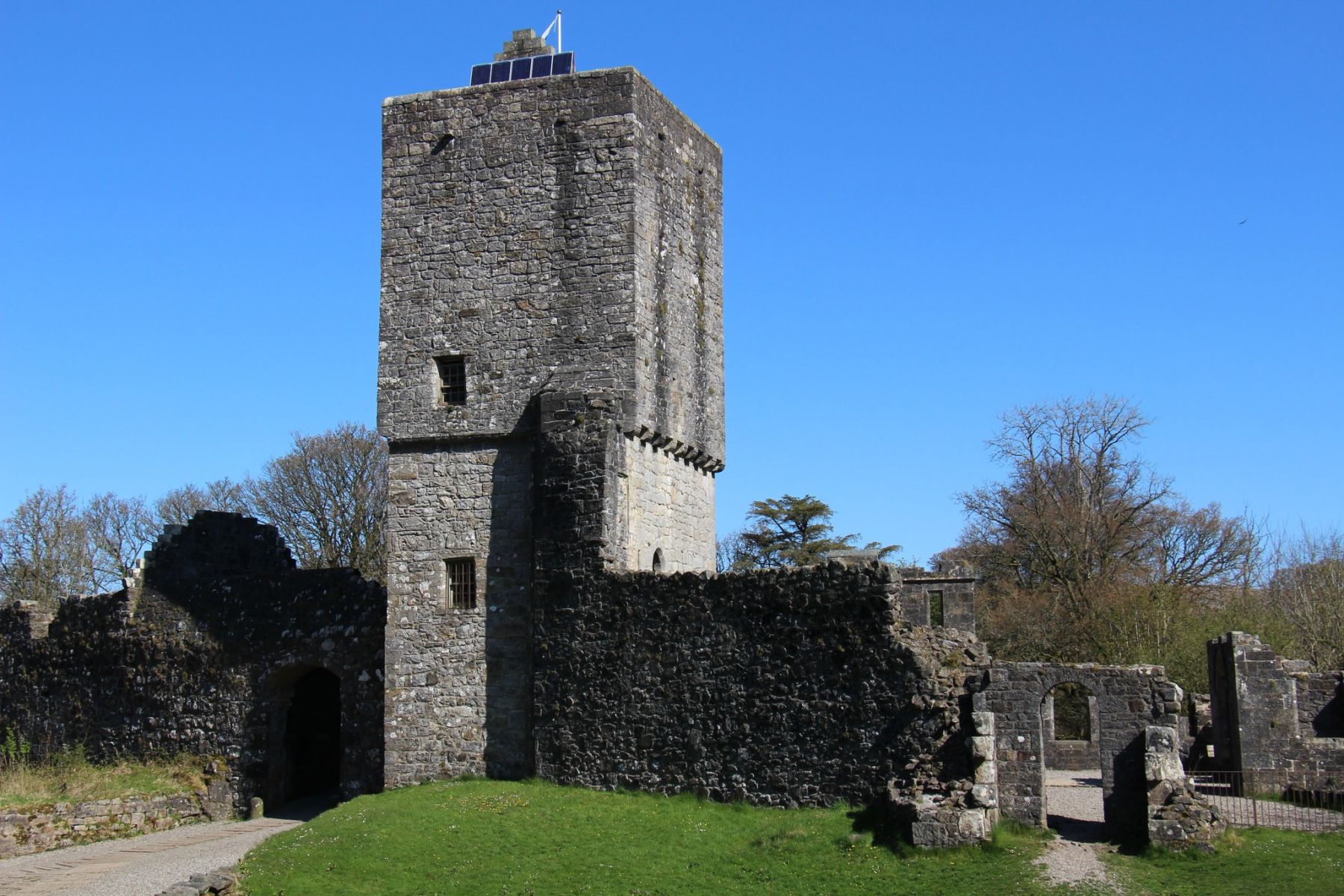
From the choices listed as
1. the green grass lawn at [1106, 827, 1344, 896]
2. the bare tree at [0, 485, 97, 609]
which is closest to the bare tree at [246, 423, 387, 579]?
the bare tree at [0, 485, 97, 609]

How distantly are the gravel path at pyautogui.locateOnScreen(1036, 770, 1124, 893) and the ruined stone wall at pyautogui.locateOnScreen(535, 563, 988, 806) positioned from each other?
1.30 metres

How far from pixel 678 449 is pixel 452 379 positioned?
3.60 meters

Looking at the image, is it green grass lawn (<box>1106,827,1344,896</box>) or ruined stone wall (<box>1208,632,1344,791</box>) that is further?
ruined stone wall (<box>1208,632,1344,791</box>)

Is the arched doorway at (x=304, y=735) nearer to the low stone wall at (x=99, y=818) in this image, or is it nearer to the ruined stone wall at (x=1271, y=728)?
the low stone wall at (x=99, y=818)

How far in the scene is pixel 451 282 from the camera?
21.9 m

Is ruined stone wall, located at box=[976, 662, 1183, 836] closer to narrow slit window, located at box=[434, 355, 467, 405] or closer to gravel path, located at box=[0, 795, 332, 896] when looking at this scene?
narrow slit window, located at box=[434, 355, 467, 405]

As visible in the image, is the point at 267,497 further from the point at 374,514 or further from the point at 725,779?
the point at 725,779

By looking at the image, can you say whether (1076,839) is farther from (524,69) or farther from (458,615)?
(524,69)

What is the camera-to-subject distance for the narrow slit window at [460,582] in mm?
21172

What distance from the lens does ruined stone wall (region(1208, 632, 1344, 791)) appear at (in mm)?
19719

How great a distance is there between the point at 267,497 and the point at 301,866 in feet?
99.0

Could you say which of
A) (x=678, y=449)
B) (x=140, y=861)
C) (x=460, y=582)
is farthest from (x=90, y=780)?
(x=678, y=449)

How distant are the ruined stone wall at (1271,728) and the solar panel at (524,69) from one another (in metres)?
13.1

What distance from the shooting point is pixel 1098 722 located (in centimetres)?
1758
